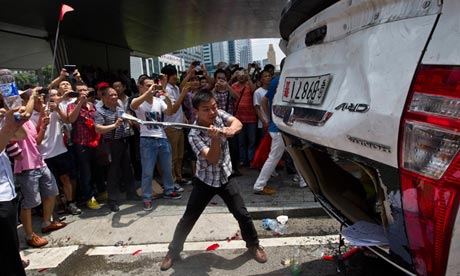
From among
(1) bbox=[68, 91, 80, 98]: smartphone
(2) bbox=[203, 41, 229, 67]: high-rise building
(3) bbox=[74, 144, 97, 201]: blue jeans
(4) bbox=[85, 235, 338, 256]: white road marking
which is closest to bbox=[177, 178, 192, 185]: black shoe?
(3) bbox=[74, 144, 97, 201]: blue jeans

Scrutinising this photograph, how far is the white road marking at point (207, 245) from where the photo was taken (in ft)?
11.1

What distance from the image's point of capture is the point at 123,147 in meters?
4.73

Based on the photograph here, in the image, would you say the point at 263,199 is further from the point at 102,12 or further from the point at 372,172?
the point at 102,12

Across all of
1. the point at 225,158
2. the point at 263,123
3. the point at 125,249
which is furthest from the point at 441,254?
the point at 263,123

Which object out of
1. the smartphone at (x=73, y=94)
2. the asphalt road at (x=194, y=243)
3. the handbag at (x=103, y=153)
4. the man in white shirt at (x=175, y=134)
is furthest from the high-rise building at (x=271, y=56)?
the smartphone at (x=73, y=94)

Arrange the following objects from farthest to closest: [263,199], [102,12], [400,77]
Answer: [102,12] < [263,199] < [400,77]

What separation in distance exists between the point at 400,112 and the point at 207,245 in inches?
106

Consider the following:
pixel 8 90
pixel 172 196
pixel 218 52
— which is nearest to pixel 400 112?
pixel 8 90

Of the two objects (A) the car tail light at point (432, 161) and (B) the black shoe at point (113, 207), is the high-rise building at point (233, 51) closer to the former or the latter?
(B) the black shoe at point (113, 207)

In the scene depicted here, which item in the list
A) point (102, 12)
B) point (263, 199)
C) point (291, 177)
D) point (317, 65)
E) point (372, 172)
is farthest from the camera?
point (102, 12)

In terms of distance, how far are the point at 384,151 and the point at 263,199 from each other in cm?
322

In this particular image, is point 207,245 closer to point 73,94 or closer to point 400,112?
point 73,94

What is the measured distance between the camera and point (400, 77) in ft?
4.30

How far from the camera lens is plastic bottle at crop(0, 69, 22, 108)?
7.93ft
